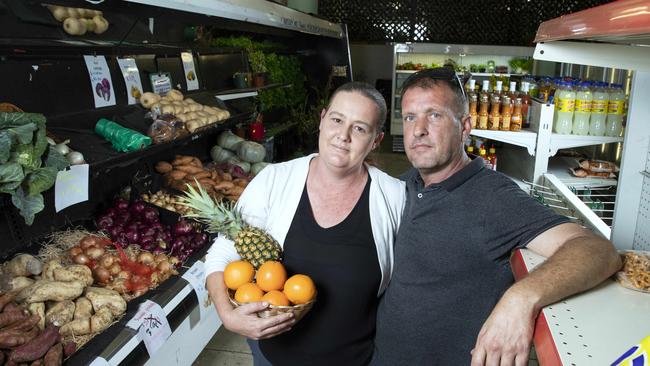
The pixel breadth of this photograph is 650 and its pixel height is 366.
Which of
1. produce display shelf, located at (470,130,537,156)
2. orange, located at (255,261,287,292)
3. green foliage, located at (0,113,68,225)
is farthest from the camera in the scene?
produce display shelf, located at (470,130,537,156)

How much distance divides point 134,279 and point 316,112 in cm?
470

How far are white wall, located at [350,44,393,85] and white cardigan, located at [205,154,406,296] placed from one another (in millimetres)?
10577

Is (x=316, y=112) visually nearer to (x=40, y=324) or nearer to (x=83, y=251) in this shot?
(x=83, y=251)

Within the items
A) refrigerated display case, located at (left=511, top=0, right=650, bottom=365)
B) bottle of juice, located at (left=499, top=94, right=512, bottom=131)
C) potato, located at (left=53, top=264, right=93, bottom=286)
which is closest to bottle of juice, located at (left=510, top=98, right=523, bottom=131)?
bottle of juice, located at (left=499, top=94, right=512, bottom=131)

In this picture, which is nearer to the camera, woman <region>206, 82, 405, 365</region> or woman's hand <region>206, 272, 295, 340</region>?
woman's hand <region>206, 272, 295, 340</region>

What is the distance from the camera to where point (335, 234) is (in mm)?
1817

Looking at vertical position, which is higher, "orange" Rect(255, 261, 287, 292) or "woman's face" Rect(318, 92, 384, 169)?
"woman's face" Rect(318, 92, 384, 169)

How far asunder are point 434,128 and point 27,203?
1.62 metres

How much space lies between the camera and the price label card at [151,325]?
220cm

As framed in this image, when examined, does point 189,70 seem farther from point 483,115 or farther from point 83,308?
point 83,308

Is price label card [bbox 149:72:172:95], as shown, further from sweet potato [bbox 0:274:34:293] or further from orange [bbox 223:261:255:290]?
orange [bbox 223:261:255:290]

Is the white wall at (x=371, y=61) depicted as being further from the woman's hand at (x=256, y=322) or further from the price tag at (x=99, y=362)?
the woman's hand at (x=256, y=322)

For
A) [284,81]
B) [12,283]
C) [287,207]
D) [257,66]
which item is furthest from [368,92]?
[284,81]

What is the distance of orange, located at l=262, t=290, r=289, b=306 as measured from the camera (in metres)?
1.55
